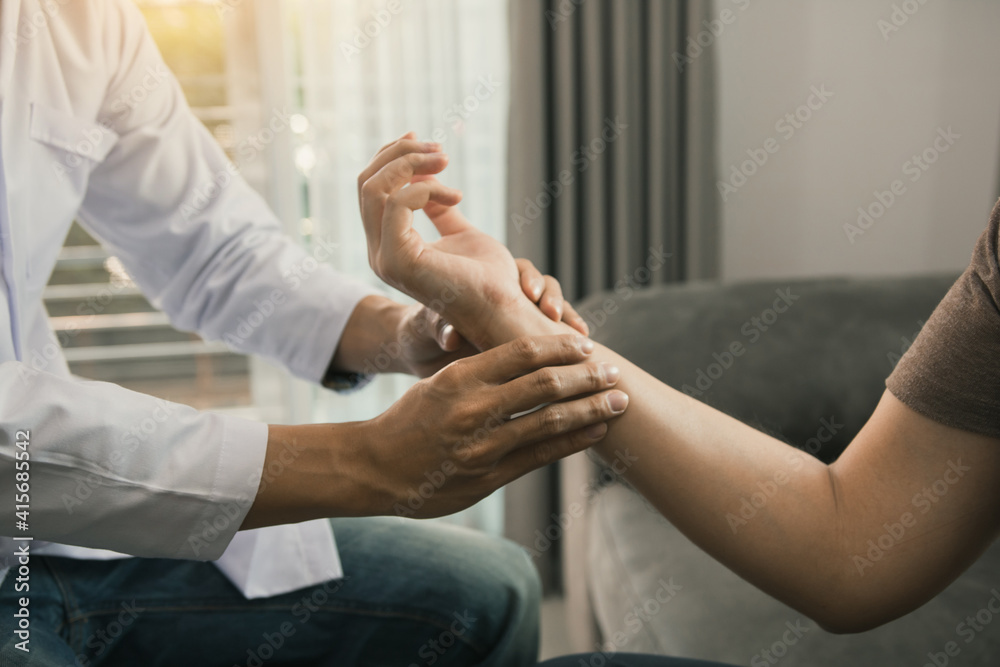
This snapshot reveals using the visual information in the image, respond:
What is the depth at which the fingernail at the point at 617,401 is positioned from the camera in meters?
0.85

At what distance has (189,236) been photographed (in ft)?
3.77

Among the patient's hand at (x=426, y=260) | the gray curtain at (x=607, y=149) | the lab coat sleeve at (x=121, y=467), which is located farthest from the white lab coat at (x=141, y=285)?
the gray curtain at (x=607, y=149)

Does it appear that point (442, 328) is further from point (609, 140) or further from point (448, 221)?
point (609, 140)

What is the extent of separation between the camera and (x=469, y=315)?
0.97 meters

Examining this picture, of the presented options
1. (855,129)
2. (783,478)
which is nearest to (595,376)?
(783,478)

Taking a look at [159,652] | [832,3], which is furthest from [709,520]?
[832,3]

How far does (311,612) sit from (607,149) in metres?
1.58

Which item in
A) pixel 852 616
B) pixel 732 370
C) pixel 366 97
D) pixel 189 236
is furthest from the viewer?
pixel 366 97

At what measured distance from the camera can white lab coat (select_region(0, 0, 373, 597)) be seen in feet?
2.39

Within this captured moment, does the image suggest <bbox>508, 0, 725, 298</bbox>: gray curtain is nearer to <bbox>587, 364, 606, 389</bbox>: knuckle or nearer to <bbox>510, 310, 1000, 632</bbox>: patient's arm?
<bbox>510, 310, 1000, 632</bbox>: patient's arm

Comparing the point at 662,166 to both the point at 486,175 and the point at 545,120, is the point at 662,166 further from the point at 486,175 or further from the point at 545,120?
the point at 486,175

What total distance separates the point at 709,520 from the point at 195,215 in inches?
33.7

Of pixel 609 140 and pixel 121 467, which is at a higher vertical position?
pixel 609 140

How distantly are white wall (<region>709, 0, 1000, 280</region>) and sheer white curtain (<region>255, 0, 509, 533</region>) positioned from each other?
718 millimetres
